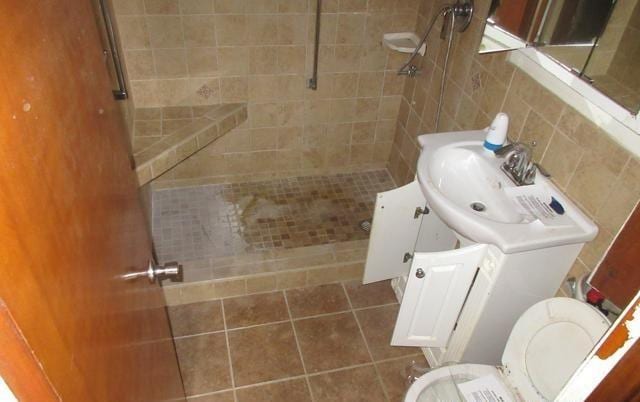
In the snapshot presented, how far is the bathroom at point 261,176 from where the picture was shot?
0.58 m

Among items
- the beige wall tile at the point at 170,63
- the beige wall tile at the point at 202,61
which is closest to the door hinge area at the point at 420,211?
the beige wall tile at the point at 202,61

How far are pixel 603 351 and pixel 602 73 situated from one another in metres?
1.10

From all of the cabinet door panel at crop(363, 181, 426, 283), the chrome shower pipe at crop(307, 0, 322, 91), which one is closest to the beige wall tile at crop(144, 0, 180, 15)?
the chrome shower pipe at crop(307, 0, 322, 91)

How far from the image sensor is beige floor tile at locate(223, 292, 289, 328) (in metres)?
2.25

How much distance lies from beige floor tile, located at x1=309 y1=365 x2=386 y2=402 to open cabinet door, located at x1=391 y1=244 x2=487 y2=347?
29cm

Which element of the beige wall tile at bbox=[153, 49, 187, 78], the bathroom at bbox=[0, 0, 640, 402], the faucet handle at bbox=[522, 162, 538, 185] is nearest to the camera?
the bathroom at bbox=[0, 0, 640, 402]

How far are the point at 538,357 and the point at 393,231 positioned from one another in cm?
78

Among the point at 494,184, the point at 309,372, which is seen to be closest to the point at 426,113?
the point at 494,184

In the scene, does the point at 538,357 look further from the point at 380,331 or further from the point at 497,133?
the point at 380,331

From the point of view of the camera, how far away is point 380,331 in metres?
2.24

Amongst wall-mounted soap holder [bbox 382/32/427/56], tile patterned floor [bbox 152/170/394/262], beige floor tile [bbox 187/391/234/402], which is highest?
wall-mounted soap holder [bbox 382/32/427/56]

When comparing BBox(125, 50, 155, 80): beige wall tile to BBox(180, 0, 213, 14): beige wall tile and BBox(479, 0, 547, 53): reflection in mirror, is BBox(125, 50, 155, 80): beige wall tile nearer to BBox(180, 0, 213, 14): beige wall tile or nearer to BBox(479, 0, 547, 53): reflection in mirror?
BBox(180, 0, 213, 14): beige wall tile

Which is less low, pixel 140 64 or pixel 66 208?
pixel 66 208

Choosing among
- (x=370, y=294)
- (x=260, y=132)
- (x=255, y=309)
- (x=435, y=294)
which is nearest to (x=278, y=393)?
(x=255, y=309)
